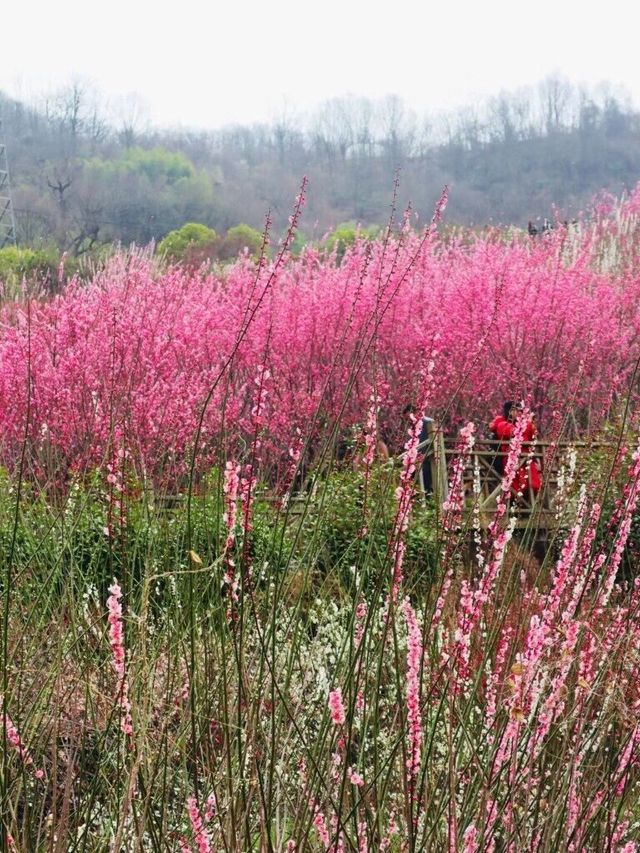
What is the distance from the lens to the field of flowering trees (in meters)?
2.28

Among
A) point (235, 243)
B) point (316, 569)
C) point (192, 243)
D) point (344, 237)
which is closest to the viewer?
point (316, 569)

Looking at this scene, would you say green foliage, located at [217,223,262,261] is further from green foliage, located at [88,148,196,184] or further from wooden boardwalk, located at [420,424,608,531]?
wooden boardwalk, located at [420,424,608,531]

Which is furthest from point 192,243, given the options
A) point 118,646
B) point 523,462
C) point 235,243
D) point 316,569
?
point 118,646

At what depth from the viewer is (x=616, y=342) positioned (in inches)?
648

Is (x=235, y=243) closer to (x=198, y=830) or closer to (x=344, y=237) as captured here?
(x=344, y=237)

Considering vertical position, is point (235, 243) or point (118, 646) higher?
point (118, 646)

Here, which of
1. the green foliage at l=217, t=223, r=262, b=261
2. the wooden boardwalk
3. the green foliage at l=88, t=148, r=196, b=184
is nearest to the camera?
the wooden boardwalk

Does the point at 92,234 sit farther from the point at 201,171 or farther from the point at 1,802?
the point at 1,802

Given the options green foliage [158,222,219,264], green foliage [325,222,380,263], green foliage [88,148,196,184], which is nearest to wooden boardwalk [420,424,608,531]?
green foliage [325,222,380,263]

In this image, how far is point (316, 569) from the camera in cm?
704

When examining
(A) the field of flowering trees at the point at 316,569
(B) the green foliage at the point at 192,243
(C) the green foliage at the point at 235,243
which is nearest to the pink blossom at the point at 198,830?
(A) the field of flowering trees at the point at 316,569

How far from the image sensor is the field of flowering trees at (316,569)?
2283 millimetres

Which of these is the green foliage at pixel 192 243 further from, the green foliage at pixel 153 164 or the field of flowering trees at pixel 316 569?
the green foliage at pixel 153 164

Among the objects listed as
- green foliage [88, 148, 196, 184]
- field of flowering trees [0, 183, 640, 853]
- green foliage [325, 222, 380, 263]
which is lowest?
field of flowering trees [0, 183, 640, 853]
